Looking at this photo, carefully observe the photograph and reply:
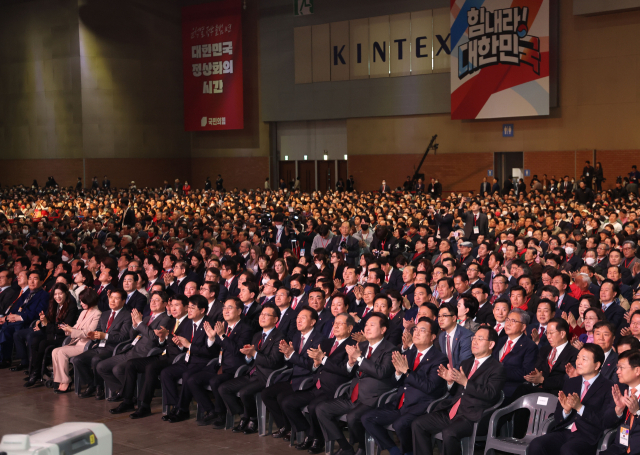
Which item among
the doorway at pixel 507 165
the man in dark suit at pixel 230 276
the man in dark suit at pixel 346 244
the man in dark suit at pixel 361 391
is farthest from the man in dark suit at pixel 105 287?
the doorway at pixel 507 165

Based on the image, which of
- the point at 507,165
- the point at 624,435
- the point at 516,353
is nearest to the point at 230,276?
the point at 516,353

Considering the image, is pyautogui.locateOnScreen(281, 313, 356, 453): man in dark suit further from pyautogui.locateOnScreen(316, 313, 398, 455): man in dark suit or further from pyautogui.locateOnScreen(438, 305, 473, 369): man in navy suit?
pyautogui.locateOnScreen(438, 305, 473, 369): man in navy suit

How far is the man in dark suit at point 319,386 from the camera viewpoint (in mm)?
6118

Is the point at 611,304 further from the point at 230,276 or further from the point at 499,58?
the point at 499,58

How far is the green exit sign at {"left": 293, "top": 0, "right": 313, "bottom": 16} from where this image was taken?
1248 inches

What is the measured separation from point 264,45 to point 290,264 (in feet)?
83.6

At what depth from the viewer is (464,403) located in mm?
5473

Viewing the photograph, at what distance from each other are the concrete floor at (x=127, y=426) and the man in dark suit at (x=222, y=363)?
18 centimetres

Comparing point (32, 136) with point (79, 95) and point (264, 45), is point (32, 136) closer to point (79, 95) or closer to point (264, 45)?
point (79, 95)

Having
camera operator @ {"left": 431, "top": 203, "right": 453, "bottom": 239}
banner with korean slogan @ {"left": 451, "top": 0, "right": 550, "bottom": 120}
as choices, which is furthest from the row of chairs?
banner with korean slogan @ {"left": 451, "top": 0, "right": 550, "bottom": 120}

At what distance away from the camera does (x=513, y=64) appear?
86.0ft

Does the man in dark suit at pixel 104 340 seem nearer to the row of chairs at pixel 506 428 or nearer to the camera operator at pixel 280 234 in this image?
the row of chairs at pixel 506 428

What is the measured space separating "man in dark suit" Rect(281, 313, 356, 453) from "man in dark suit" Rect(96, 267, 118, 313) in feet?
12.3

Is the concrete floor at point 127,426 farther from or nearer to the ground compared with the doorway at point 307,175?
nearer to the ground
